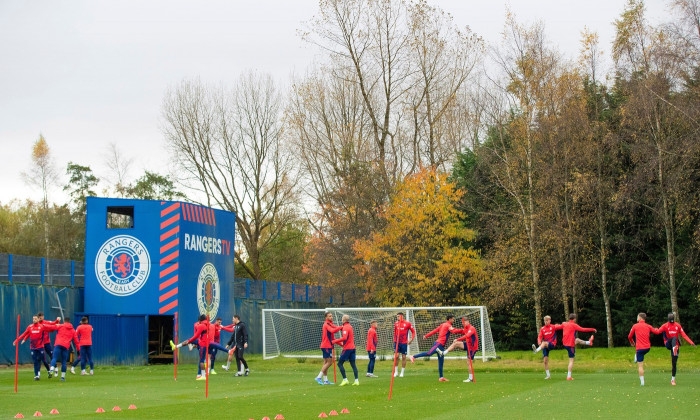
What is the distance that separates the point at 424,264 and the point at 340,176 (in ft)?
38.3

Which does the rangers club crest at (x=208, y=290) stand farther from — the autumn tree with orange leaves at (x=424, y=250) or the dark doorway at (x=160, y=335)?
the autumn tree with orange leaves at (x=424, y=250)

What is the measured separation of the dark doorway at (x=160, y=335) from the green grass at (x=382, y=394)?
11.3 feet

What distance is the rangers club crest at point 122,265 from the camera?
31297mm

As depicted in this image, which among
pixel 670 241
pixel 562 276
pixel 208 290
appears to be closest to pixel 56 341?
pixel 208 290

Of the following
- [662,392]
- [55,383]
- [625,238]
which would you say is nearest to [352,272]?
[625,238]

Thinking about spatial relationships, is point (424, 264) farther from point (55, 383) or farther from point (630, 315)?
point (55, 383)

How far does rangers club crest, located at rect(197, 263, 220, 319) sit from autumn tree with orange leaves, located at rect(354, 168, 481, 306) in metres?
9.68

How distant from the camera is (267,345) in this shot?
3612 centimetres

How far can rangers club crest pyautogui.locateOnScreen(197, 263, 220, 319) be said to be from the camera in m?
32.8

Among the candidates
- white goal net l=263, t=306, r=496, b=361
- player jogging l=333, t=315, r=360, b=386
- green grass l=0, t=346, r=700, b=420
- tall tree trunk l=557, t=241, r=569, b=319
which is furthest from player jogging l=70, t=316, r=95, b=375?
tall tree trunk l=557, t=241, r=569, b=319

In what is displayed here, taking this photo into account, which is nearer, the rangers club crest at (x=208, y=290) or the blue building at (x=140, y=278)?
the blue building at (x=140, y=278)

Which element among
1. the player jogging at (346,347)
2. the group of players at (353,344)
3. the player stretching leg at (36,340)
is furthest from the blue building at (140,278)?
the player jogging at (346,347)

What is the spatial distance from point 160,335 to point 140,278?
2891 millimetres

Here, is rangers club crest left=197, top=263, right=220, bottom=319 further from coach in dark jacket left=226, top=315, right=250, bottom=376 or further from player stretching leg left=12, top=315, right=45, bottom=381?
player stretching leg left=12, top=315, right=45, bottom=381
